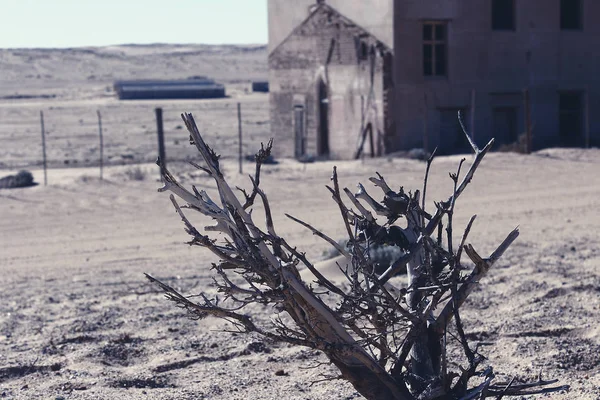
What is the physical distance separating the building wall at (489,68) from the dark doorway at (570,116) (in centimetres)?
30

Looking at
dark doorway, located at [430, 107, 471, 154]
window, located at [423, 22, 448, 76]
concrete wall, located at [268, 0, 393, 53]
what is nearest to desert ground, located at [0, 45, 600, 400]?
dark doorway, located at [430, 107, 471, 154]

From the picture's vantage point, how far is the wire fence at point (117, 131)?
103 ft

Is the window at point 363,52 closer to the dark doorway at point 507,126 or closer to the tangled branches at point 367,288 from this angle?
the dark doorway at point 507,126

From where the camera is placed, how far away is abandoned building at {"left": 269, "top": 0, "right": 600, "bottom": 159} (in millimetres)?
26219

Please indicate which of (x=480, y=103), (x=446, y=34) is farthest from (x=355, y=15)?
(x=480, y=103)

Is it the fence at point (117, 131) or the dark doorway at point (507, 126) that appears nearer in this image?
the dark doorway at point (507, 126)

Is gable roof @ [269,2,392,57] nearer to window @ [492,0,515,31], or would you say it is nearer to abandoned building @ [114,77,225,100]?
window @ [492,0,515,31]

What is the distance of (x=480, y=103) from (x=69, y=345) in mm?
20844

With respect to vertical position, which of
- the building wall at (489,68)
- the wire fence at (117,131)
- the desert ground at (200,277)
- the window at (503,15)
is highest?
the window at (503,15)

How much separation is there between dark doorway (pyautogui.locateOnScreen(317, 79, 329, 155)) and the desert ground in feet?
12.7

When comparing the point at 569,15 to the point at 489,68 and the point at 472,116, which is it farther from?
the point at 472,116

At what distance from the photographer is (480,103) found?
89.9 feet

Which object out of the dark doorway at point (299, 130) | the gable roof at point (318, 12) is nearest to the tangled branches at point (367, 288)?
the gable roof at point (318, 12)

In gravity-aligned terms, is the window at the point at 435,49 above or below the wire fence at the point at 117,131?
above
